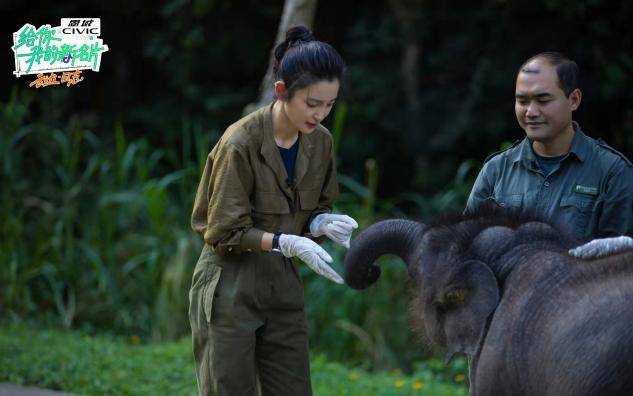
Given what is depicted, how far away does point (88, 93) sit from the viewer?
11164 millimetres

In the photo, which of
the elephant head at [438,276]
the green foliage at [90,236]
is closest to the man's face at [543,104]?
the elephant head at [438,276]

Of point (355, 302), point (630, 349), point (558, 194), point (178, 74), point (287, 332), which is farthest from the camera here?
point (178, 74)

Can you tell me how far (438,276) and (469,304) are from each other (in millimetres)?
188

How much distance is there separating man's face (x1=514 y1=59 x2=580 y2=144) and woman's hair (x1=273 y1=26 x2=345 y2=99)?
0.72 m

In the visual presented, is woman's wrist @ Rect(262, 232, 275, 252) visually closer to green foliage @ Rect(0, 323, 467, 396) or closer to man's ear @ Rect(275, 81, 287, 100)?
man's ear @ Rect(275, 81, 287, 100)

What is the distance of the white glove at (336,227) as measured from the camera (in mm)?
4031

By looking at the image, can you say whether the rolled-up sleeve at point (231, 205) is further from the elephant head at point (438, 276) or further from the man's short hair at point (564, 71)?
the man's short hair at point (564, 71)

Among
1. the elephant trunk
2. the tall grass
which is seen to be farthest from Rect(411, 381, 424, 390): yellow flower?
the elephant trunk

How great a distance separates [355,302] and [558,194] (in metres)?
3.95

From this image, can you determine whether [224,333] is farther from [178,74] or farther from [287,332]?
[178,74]

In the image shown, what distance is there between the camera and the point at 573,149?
389 cm

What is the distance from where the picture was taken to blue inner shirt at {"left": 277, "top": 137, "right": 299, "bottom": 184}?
4117 mm

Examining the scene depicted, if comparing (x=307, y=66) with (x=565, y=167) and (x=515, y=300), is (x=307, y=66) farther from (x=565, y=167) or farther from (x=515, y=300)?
(x=515, y=300)

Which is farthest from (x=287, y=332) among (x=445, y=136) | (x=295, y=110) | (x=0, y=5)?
(x=0, y=5)
